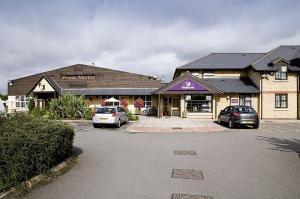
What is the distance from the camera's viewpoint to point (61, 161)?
7871 millimetres

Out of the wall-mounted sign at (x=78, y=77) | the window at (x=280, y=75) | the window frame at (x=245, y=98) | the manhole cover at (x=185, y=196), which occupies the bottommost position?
the manhole cover at (x=185, y=196)

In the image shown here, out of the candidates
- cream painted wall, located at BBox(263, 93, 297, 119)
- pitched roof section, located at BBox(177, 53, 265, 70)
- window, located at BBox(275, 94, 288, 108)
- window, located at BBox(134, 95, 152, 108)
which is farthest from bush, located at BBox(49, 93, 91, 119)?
window, located at BBox(275, 94, 288, 108)

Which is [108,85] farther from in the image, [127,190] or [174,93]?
[127,190]

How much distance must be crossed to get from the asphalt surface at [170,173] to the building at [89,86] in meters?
26.3

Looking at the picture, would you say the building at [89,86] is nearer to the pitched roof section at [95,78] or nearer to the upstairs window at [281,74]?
the pitched roof section at [95,78]

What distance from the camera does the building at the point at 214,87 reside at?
29719mm

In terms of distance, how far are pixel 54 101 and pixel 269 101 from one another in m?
21.7

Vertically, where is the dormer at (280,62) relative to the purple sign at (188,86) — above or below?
above

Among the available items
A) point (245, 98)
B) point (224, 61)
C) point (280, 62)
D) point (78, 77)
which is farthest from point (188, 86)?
point (78, 77)

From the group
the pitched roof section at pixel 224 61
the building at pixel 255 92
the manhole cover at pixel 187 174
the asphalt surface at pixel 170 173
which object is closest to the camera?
the asphalt surface at pixel 170 173

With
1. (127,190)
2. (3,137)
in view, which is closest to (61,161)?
(3,137)

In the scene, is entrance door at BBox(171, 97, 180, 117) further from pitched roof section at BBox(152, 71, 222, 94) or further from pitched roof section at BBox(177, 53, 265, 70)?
pitched roof section at BBox(177, 53, 265, 70)

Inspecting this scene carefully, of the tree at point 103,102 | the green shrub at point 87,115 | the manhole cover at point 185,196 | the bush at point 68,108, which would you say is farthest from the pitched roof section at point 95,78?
the manhole cover at point 185,196

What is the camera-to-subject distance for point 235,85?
3131cm
